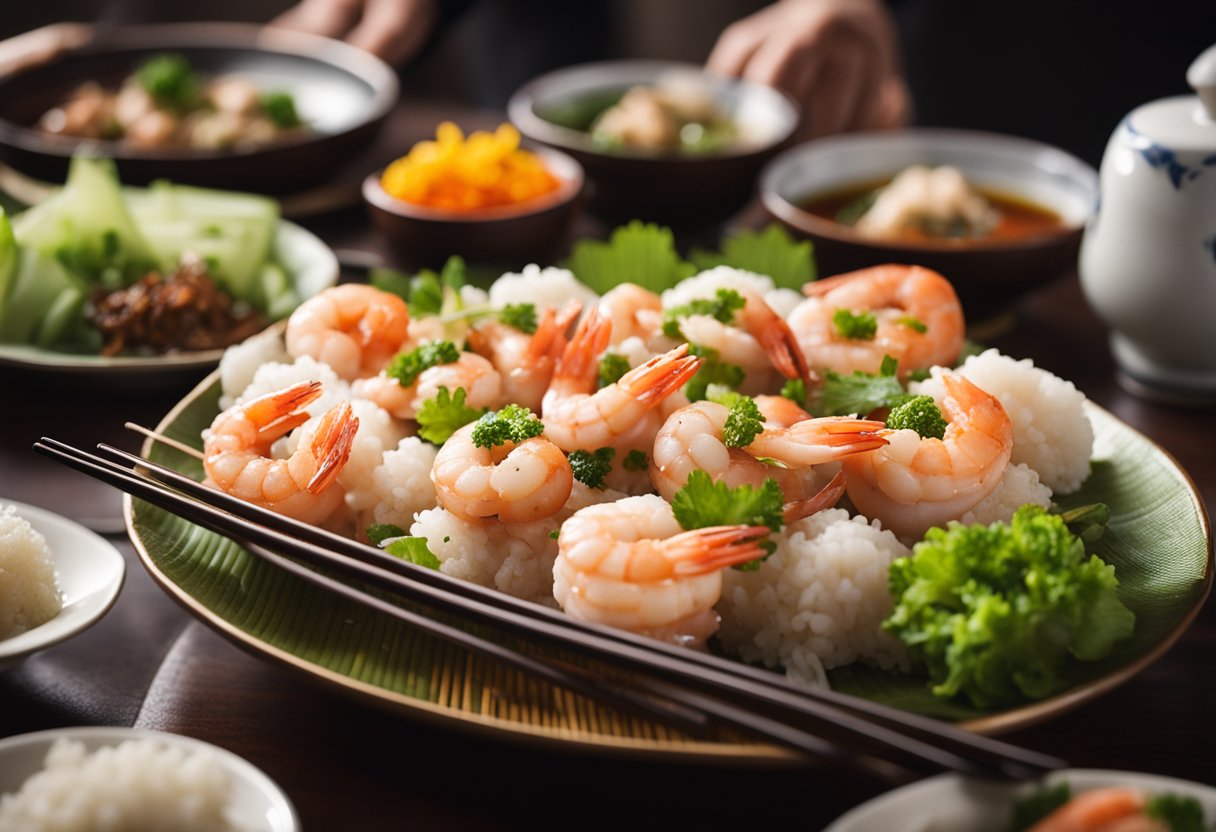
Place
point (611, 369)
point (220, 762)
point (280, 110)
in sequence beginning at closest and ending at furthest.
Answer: point (220, 762)
point (611, 369)
point (280, 110)

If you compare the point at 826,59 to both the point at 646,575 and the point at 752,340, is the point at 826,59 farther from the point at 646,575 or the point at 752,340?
the point at 646,575

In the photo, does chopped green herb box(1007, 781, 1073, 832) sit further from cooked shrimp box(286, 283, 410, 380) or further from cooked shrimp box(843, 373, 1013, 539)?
cooked shrimp box(286, 283, 410, 380)

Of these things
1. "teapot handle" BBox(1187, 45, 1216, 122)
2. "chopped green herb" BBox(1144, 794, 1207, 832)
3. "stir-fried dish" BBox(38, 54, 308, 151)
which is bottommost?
"stir-fried dish" BBox(38, 54, 308, 151)

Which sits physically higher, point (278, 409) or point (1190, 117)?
point (1190, 117)

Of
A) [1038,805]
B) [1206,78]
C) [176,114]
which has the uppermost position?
[1206,78]

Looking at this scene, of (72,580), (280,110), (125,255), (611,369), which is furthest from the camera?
(280,110)

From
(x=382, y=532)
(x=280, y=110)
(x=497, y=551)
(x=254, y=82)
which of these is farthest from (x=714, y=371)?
(x=254, y=82)

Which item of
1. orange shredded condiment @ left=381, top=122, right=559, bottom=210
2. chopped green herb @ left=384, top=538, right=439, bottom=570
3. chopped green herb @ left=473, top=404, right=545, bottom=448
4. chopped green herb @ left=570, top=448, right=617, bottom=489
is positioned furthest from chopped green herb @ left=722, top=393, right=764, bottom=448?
orange shredded condiment @ left=381, top=122, right=559, bottom=210
